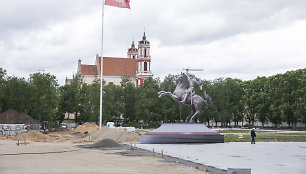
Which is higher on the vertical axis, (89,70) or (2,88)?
(89,70)

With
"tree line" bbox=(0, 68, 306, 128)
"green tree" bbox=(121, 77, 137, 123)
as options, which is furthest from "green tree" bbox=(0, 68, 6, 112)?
"green tree" bbox=(121, 77, 137, 123)

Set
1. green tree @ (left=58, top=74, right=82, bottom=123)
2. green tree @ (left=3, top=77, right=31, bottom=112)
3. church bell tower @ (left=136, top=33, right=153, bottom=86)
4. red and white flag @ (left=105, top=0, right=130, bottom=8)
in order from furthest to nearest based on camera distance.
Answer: church bell tower @ (left=136, top=33, right=153, bottom=86)
green tree @ (left=58, top=74, right=82, bottom=123)
green tree @ (left=3, top=77, right=31, bottom=112)
red and white flag @ (left=105, top=0, right=130, bottom=8)

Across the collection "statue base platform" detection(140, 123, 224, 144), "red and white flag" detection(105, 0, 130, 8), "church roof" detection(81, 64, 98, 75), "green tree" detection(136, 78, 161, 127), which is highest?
"church roof" detection(81, 64, 98, 75)

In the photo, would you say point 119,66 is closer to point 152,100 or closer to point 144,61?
point 144,61

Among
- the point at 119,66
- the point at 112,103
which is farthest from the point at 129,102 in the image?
the point at 119,66

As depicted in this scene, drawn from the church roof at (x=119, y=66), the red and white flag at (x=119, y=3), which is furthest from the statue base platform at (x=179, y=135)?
the church roof at (x=119, y=66)

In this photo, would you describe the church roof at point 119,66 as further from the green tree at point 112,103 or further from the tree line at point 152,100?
the green tree at point 112,103

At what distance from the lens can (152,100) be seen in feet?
247

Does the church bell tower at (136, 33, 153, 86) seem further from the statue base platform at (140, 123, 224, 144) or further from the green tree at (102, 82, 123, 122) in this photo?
the statue base platform at (140, 123, 224, 144)

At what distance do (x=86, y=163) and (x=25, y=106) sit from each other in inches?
2051

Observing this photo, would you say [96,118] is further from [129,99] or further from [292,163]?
[292,163]

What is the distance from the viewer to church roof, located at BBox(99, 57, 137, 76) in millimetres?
109625

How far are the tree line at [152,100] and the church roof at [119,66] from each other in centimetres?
2116

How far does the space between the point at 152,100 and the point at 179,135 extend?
151ft
